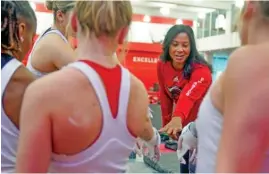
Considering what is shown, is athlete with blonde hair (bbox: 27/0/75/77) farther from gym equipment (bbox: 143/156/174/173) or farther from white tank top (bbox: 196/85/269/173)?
gym equipment (bbox: 143/156/174/173)

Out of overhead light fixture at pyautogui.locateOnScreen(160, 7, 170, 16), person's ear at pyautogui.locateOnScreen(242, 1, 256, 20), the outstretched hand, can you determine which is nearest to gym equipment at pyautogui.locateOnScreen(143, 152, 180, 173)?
the outstretched hand

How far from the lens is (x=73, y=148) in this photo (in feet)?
2.69

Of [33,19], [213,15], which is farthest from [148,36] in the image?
[33,19]

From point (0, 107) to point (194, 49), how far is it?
1456 millimetres

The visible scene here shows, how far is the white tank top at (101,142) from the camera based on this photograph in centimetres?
83

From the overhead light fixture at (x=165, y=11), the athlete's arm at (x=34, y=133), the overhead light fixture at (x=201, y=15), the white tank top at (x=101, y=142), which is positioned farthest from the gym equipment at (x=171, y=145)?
the overhead light fixture at (x=201, y=15)

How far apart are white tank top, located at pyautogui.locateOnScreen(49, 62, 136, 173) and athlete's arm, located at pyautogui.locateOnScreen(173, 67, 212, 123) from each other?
45.0 inches

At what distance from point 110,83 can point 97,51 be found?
0.27 feet

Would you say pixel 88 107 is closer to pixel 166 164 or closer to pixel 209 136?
pixel 209 136

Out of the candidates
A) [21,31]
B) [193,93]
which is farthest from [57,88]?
[193,93]

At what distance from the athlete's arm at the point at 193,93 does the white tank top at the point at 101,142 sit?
45.0 inches

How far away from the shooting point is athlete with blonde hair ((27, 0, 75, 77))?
1.29 meters

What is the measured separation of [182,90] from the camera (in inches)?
83.6

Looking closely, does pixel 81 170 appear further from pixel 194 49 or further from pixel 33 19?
pixel 194 49
